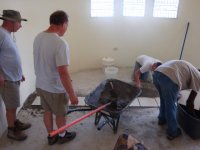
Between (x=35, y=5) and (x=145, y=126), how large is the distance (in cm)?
259

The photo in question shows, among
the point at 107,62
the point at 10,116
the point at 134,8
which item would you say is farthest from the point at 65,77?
the point at 134,8

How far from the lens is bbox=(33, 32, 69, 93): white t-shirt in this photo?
6.48 feet

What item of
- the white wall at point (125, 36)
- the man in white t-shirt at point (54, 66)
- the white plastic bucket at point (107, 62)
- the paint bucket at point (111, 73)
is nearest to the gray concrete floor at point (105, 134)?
the man in white t-shirt at point (54, 66)

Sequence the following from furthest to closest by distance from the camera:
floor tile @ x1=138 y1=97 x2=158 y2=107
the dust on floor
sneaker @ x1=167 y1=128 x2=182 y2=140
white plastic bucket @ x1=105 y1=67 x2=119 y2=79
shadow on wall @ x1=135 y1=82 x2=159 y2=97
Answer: white plastic bucket @ x1=105 y1=67 x2=119 y2=79 → shadow on wall @ x1=135 y1=82 x2=159 y2=97 → floor tile @ x1=138 y1=97 x2=158 y2=107 → sneaker @ x1=167 y1=128 x2=182 y2=140 → the dust on floor

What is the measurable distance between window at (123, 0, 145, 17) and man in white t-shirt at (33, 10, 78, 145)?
9.55 ft

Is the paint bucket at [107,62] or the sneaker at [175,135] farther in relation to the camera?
the paint bucket at [107,62]

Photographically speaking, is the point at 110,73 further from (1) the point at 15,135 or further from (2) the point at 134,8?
(1) the point at 15,135

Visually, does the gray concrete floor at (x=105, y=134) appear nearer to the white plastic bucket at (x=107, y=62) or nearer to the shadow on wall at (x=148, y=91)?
the shadow on wall at (x=148, y=91)

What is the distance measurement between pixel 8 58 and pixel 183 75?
1.96 m

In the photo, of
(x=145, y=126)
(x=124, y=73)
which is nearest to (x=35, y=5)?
(x=124, y=73)

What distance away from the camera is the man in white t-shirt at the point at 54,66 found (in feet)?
6.51

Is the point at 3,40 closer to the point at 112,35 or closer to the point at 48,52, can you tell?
the point at 48,52

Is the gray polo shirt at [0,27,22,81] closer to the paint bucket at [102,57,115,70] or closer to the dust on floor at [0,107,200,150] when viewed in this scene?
the dust on floor at [0,107,200,150]

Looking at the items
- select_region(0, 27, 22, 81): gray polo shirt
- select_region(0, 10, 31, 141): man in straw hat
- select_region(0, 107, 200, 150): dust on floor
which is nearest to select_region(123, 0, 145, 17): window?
select_region(0, 107, 200, 150): dust on floor
